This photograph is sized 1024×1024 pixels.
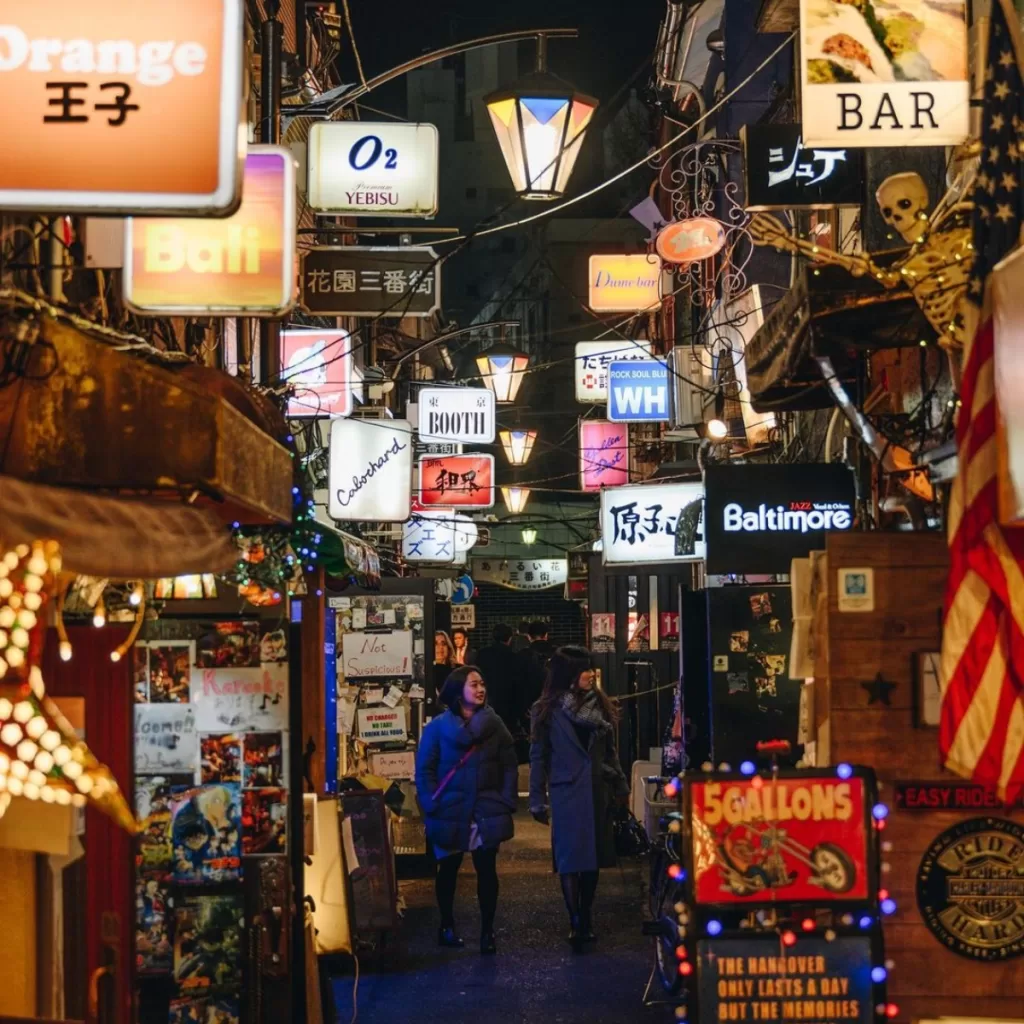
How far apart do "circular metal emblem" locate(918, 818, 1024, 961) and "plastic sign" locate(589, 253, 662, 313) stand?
58.9 ft

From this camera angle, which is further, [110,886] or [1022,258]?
[110,886]

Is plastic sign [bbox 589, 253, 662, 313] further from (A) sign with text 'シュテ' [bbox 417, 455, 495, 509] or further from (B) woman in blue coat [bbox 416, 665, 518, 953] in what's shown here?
(B) woman in blue coat [bbox 416, 665, 518, 953]

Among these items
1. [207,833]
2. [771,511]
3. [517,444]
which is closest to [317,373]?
[771,511]

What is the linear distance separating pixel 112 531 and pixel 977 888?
4.48 metres

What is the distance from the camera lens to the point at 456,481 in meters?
25.6

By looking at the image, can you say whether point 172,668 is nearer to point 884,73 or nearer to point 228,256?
point 228,256

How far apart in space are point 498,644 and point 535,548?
33.7m

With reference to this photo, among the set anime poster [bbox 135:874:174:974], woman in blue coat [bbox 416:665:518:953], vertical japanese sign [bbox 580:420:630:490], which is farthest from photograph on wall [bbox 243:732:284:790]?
vertical japanese sign [bbox 580:420:630:490]

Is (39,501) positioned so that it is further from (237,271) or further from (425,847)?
(425,847)

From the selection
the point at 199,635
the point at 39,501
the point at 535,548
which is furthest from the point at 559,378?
the point at 39,501

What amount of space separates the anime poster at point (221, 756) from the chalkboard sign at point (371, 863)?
9.65 feet

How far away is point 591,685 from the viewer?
43.7 ft

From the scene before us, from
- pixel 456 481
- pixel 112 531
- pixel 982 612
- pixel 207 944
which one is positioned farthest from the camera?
pixel 456 481

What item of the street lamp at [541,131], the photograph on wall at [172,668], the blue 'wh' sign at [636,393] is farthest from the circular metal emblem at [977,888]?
the blue 'wh' sign at [636,393]
